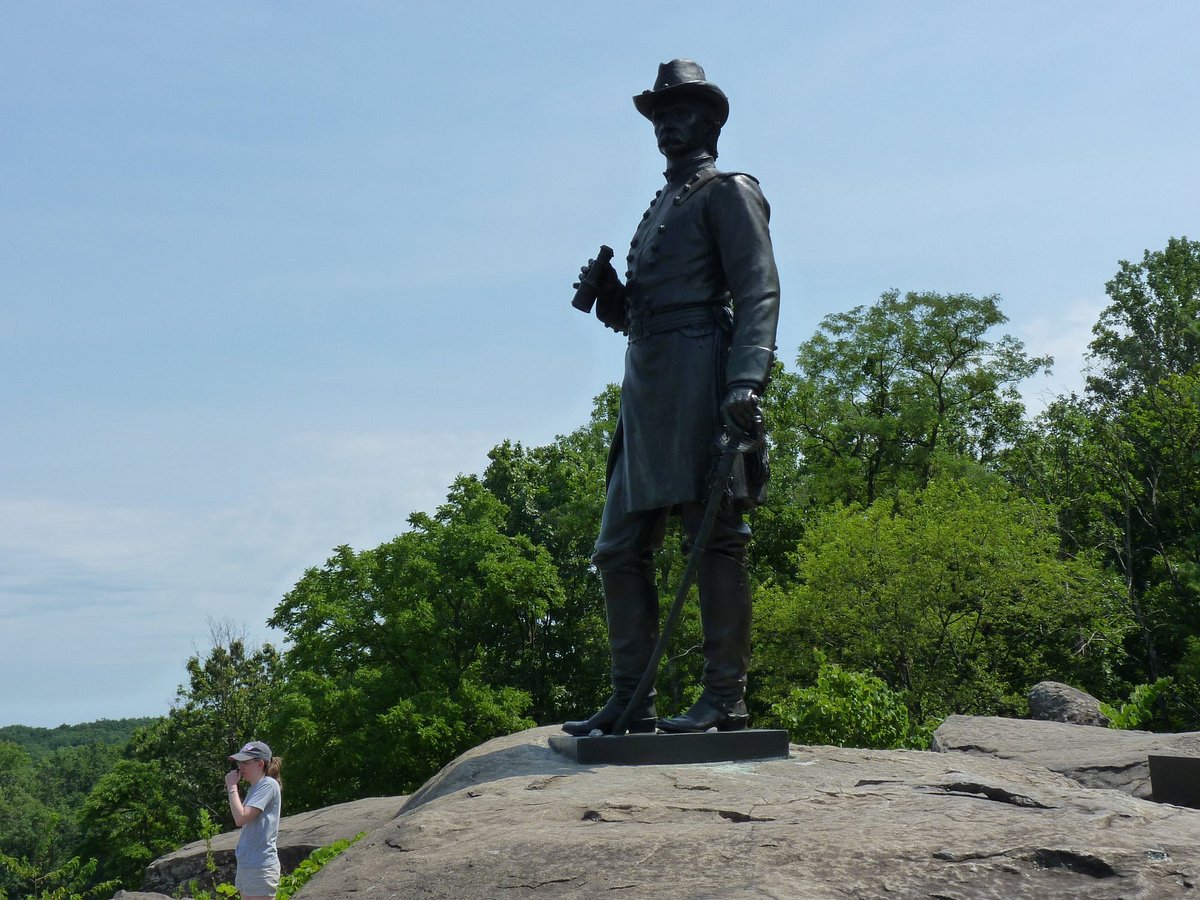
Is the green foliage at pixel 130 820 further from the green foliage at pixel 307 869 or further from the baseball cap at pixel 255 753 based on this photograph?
the baseball cap at pixel 255 753

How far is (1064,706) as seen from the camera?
1472 centimetres

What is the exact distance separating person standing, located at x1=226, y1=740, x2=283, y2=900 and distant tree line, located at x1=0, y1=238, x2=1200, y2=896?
10.1 m

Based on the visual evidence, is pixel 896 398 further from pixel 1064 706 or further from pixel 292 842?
pixel 292 842

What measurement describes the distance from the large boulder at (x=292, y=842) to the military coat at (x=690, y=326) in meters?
4.17

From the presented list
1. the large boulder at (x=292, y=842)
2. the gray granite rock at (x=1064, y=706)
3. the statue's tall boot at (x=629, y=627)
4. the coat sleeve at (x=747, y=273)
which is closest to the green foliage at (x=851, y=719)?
the gray granite rock at (x=1064, y=706)

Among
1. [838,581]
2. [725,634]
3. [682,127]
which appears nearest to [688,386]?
[725,634]

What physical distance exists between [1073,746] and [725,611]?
4.25 meters

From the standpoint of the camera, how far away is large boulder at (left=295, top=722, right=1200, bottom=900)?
137 inches

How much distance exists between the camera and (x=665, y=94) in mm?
6180

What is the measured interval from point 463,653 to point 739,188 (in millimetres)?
25684

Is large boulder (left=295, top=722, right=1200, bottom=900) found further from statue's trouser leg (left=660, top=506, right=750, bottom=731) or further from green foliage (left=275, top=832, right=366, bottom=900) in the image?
green foliage (left=275, top=832, right=366, bottom=900)

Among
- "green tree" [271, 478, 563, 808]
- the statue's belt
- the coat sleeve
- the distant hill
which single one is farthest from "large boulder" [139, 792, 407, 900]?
the distant hill

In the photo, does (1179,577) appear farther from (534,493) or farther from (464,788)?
(464,788)

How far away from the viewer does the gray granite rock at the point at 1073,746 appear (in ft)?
25.2
